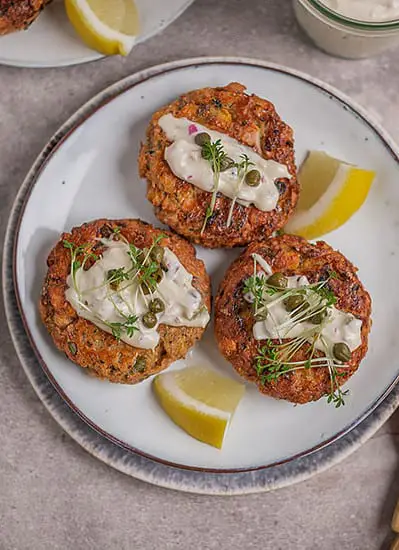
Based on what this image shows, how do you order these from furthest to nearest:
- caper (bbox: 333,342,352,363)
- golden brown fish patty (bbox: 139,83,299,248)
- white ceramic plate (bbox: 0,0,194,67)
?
white ceramic plate (bbox: 0,0,194,67), golden brown fish patty (bbox: 139,83,299,248), caper (bbox: 333,342,352,363)

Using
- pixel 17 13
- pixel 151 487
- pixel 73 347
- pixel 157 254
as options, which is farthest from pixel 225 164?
pixel 151 487

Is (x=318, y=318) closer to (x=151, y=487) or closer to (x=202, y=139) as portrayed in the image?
(x=202, y=139)

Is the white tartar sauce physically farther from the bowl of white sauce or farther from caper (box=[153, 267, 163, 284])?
caper (box=[153, 267, 163, 284])

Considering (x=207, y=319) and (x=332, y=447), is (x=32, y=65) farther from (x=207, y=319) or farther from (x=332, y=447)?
(x=332, y=447)

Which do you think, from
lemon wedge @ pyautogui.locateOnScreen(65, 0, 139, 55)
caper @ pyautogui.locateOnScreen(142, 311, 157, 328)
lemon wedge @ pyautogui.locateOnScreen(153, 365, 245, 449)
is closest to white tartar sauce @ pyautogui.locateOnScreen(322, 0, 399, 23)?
lemon wedge @ pyautogui.locateOnScreen(65, 0, 139, 55)

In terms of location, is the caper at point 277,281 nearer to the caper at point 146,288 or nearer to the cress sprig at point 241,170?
the cress sprig at point 241,170

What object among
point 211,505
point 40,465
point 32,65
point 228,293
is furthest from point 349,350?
point 32,65

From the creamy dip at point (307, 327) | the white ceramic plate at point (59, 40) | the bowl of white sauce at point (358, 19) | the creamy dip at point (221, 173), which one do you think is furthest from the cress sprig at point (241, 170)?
the white ceramic plate at point (59, 40)
